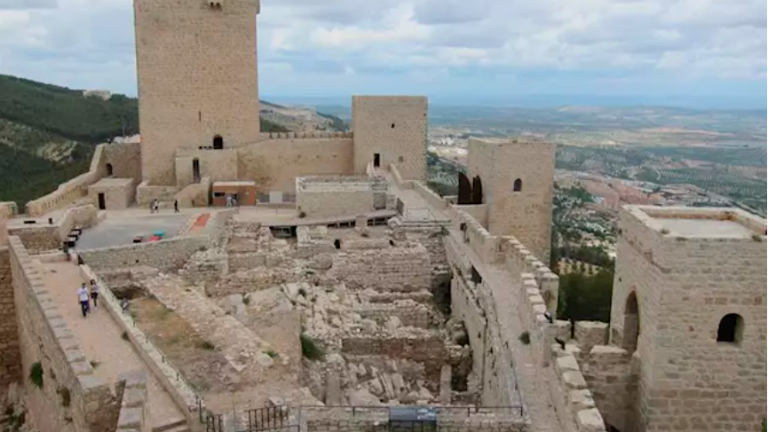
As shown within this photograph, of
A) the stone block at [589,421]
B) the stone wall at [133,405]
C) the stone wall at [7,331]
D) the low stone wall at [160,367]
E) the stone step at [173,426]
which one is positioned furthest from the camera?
the stone wall at [7,331]

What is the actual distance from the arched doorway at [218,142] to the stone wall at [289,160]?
764 millimetres

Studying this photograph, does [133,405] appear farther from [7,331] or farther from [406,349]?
[7,331]

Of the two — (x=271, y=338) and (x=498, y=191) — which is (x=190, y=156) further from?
(x=271, y=338)

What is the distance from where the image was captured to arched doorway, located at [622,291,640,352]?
29.7 ft

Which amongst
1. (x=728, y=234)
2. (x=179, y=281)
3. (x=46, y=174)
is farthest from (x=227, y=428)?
(x=46, y=174)

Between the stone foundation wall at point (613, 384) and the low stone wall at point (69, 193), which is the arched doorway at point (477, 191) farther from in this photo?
the low stone wall at point (69, 193)

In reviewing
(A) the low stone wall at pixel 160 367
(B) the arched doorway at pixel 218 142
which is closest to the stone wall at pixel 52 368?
(A) the low stone wall at pixel 160 367

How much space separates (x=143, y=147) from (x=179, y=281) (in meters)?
12.6

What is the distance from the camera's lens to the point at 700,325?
7.88 m

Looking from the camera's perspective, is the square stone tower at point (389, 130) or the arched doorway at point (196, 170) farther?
the square stone tower at point (389, 130)

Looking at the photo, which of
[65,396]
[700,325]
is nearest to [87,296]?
[65,396]

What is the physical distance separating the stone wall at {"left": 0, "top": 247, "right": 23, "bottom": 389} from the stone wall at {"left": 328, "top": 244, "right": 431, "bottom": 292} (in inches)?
274

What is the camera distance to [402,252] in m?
17.1

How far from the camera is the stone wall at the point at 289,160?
26.2m
